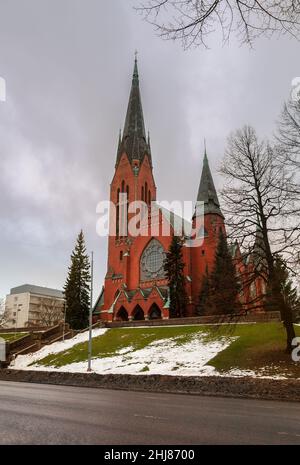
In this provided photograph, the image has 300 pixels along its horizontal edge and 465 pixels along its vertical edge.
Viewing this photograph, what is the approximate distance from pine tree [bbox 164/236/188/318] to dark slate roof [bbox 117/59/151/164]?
83.7 ft

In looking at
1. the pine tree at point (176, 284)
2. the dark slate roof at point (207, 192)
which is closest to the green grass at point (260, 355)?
the pine tree at point (176, 284)

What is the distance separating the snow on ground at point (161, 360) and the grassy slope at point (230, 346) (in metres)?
0.70

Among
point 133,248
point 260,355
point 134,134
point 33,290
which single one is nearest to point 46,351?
point 260,355

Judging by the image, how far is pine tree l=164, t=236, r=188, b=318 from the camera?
145 feet

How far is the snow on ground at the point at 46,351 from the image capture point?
30453 mm

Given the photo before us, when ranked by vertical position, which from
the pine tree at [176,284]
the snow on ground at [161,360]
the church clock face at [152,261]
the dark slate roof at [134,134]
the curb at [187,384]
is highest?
the dark slate roof at [134,134]

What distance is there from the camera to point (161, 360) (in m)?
23.5

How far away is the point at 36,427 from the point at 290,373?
1398cm

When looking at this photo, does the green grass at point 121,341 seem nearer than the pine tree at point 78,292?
Yes

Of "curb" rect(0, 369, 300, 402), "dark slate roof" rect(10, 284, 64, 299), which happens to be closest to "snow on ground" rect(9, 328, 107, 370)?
"curb" rect(0, 369, 300, 402)

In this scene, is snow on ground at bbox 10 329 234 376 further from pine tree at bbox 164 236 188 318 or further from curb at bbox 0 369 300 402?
pine tree at bbox 164 236 188 318

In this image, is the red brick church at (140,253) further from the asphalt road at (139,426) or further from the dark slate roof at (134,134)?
the asphalt road at (139,426)

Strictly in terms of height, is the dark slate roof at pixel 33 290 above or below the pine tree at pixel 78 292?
above
